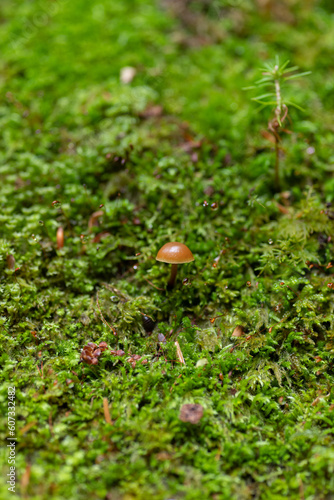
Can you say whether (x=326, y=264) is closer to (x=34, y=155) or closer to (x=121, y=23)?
(x=34, y=155)

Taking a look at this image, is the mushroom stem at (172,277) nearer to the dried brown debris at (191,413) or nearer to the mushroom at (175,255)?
the mushroom at (175,255)

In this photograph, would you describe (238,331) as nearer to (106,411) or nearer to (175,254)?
(175,254)

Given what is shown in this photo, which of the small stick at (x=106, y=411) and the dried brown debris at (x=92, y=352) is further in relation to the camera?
the dried brown debris at (x=92, y=352)

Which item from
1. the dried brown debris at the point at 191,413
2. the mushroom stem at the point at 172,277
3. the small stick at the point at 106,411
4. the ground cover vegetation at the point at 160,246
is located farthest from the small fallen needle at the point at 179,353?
the small stick at the point at 106,411

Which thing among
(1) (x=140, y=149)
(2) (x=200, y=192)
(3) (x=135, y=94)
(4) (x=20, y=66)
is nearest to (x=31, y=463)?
(2) (x=200, y=192)

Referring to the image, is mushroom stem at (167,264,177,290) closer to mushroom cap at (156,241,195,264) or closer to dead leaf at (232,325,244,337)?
mushroom cap at (156,241,195,264)

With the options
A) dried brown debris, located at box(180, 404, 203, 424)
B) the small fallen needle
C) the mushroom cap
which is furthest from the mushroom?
dried brown debris, located at box(180, 404, 203, 424)

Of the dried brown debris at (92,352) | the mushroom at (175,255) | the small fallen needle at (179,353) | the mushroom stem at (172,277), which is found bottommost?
the small fallen needle at (179,353)

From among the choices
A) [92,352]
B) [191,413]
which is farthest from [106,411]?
[191,413]
